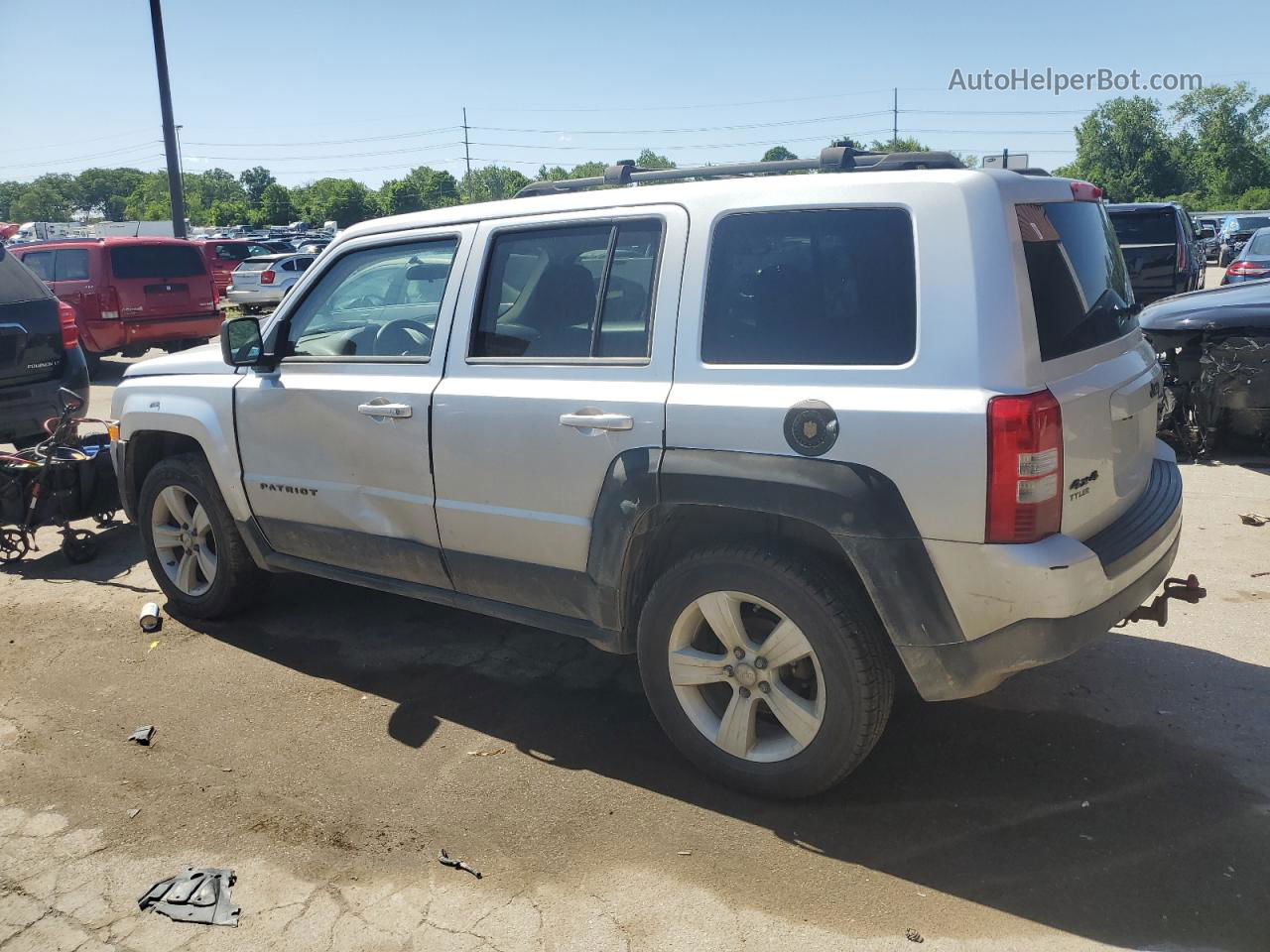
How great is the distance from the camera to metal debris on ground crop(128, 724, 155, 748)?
4.06 metres

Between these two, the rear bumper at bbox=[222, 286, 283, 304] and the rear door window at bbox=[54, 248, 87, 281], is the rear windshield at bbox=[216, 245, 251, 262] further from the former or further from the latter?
the rear door window at bbox=[54, 248, 87, 281]

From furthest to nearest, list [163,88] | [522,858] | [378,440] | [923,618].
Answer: [163,88] < [378,440] < [522,858] < [923,618]

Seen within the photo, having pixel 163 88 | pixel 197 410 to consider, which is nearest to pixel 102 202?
pixel 163 88

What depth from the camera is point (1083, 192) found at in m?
3.54

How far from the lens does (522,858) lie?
10.5 ft

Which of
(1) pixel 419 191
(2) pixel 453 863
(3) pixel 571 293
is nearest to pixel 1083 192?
(3) pixel 571 293

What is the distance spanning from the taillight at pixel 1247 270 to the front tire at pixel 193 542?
47.6ft

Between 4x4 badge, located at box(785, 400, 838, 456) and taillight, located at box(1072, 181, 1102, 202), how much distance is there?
48.8 inches

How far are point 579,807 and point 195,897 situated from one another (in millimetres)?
1212

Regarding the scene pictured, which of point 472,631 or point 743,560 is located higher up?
point 743,560

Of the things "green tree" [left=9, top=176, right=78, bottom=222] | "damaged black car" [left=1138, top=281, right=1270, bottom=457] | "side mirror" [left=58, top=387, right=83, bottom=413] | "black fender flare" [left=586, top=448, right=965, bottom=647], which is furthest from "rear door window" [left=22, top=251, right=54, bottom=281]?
"green tree" [left=9, top=176, right=78, bottom=222]

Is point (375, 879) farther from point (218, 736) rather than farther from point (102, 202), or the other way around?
point (102, 202)

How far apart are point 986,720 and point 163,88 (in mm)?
21941

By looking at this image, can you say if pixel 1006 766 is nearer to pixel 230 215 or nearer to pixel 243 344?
pixel 243 344
